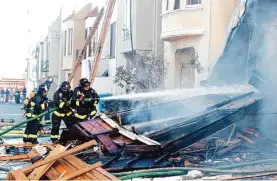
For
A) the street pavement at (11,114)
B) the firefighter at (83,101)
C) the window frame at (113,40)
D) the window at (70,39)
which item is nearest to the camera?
the firefighter at (83,101)

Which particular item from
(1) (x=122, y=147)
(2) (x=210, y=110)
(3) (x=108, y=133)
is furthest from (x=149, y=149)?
(2) (x=210, y=110)

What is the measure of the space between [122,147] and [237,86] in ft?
15.9

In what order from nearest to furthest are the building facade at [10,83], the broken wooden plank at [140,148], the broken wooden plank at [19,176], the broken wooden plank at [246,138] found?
1. the broken wooden plank at [19,176]
2. the broken wooden plank at [140,148]
3. the broken wooden plank at [246,138]
4. the building facade at [10,83]

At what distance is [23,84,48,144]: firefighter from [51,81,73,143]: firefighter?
0.31 meters

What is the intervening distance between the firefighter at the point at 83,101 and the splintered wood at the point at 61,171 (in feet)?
13.2

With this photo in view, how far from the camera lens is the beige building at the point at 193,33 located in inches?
558

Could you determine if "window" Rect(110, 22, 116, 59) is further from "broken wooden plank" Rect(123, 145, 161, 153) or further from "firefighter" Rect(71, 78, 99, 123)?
"broken wooden plank" Rect(123, 145, 161, 153)

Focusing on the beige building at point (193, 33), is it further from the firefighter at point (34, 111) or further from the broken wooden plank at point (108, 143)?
the broken wooden plank at point (108, 143)

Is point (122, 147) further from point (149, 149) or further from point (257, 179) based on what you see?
point (257, 179)

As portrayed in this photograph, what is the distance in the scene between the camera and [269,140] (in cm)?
777

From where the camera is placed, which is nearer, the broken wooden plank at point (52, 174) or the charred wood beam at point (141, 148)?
the broken wooden plank at point (52, 174)

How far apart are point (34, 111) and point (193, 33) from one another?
6.79m

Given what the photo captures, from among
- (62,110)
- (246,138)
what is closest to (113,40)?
(62,110)

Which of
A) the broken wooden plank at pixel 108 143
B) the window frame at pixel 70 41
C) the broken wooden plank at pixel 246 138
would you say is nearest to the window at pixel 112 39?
the window frame at pixel 70 41
